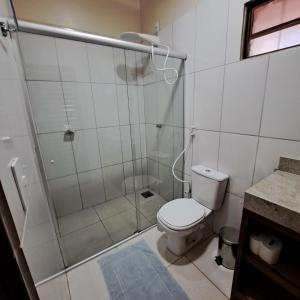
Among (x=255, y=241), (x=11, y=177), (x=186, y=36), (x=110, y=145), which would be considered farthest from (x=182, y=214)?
(x=186, y=36)

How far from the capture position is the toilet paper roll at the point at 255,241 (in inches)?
40.6

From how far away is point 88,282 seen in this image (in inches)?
54.0

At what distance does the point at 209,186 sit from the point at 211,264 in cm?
66

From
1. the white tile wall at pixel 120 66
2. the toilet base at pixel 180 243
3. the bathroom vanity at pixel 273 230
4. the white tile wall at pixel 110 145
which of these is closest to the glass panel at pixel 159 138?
the white tile wall at pixel 120 66

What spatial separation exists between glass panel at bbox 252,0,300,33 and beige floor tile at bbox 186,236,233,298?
1.88 metres

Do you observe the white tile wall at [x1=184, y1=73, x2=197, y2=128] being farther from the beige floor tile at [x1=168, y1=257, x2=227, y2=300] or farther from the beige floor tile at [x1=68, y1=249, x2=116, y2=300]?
the beige floor tile at [x1=68, y1=249, x2=116, y2=300]

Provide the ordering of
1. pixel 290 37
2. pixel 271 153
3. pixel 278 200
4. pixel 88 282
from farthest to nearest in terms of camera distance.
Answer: pixel 88 282, pixel 271 153, pixel 290 37, pixel 278 200

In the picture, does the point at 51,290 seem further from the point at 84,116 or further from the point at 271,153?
the point at 84,116

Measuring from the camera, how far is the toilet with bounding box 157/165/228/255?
4.63 ft

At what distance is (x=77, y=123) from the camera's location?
198 cm

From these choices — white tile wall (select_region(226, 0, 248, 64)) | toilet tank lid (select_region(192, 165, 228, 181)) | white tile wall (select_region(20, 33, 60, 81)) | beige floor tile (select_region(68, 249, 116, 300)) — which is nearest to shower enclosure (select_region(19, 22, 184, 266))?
white tile wall (select_region(20, 33, 60, 81))

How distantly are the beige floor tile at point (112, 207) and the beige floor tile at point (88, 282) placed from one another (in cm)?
60

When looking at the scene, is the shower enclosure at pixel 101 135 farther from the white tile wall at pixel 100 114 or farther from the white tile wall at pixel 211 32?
the white tile wall at pixel 211 32

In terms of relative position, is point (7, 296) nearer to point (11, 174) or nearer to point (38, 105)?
point (11, 174)
